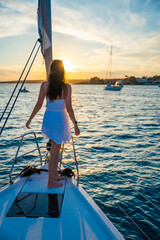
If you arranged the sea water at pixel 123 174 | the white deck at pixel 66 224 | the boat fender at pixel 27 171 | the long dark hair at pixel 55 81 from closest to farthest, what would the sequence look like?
the white deck at pixel 66 224
the long dark hair at pixel 55 81
the boat fender at pixel 27 171
the sea water at pixel 123 174

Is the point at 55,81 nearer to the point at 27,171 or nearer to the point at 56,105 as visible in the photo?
the point at 56,105

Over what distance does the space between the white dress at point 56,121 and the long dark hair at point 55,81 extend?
9 centimetres

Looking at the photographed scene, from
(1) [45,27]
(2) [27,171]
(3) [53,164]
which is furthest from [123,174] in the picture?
(1) [45,27]

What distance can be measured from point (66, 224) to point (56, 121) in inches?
51.1

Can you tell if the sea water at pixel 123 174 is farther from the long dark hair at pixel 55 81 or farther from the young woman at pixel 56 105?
the long dark hair at pixel 55 81

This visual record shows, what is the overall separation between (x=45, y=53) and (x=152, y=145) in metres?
8.04

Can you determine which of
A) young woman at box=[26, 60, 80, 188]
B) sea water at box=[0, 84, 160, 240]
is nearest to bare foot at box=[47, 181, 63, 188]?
young woman at box=[26, 60, 80, 188]

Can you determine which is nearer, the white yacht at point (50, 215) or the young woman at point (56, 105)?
the white yacht at point (50, 215)

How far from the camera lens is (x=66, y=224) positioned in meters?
2.16

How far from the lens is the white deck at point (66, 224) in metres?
1.98

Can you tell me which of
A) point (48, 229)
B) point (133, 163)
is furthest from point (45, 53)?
point (133, 163)

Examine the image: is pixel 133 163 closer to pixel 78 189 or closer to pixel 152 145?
pixel 152 145

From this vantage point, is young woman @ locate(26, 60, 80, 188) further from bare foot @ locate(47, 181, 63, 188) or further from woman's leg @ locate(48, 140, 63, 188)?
bare foot @ locate(47, 181, 63, 188)

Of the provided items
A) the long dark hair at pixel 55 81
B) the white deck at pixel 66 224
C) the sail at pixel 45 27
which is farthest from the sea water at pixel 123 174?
the sail at pixel 45 27
